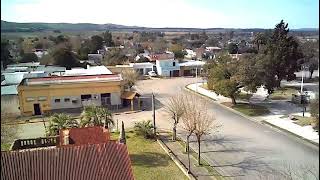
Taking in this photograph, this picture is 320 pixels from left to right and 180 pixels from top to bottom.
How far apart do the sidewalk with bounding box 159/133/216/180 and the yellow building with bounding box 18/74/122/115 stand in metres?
9.39

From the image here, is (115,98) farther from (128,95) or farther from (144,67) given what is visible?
(144,67)

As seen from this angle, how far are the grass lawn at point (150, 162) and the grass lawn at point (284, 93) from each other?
15614mm

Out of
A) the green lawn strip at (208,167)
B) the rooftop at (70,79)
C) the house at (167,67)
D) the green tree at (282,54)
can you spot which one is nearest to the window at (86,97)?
the rooftop at (70,79)

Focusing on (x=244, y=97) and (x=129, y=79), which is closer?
(x=244, y=97)

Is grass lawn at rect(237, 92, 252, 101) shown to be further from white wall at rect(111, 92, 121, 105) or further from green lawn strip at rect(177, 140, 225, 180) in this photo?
green lawn strip at rect(177, 140, 225, 180)

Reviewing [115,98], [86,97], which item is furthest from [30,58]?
[115,98]

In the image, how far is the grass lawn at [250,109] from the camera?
87.2ft

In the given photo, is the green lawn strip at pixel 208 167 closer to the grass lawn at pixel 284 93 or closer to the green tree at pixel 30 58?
the grass lawn at pixel 284 93

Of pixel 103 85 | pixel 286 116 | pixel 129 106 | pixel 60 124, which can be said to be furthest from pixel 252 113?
pixel 60 124

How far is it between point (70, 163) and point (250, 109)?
63.1 ft

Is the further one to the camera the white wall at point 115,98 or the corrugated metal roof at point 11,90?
the white wall at point 115,98

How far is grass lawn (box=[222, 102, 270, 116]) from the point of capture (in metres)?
26.6

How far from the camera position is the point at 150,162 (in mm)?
17312

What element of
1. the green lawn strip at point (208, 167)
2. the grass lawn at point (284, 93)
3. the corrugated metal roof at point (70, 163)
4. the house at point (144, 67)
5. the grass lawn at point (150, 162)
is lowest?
the grass lawn at point (150, 162)
